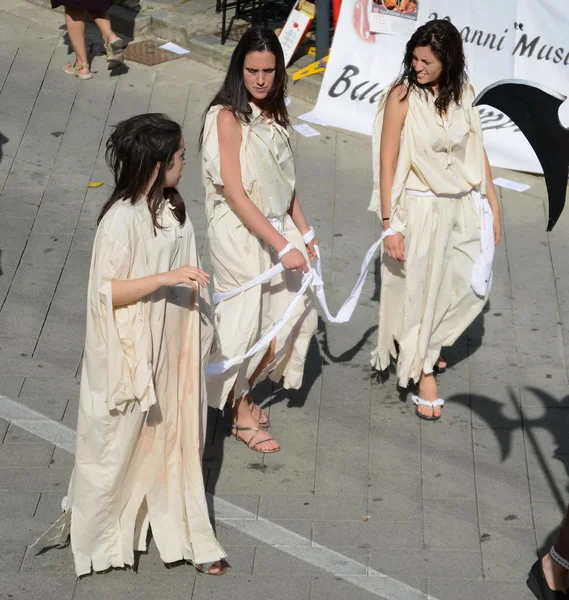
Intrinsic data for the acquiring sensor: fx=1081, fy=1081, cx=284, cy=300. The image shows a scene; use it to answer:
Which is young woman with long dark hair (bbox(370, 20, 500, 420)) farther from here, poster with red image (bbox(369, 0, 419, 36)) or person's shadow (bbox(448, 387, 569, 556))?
poster with red image (bbox(369, 0, 419, 36))

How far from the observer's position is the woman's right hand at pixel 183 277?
13.3 ft

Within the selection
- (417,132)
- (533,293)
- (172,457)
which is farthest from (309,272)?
(533,293)

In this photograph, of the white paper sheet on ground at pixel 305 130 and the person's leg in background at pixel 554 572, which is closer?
the person's leg in background at pixel 554 572

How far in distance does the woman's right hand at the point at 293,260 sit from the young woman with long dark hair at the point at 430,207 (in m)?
0.66

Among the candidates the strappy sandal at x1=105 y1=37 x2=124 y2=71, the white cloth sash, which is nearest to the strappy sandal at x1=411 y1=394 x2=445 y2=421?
the white cloth sash

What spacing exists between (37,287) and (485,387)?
287cm

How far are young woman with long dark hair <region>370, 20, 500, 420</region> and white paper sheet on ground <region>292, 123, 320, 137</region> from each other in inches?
132

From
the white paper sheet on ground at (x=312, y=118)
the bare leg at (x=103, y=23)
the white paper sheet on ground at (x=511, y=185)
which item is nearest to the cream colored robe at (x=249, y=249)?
the white paper sheet on ground at (x=511, y=185)

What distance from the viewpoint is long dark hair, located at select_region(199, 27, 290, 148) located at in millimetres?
4836

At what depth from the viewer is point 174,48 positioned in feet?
33.9

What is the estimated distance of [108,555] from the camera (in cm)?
455

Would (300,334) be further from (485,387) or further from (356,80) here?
(356,80)

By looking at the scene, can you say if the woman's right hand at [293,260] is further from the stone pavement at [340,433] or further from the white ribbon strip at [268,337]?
the stone pavement at [340,433]

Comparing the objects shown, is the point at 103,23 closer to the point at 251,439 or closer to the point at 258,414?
the point at 258,414
